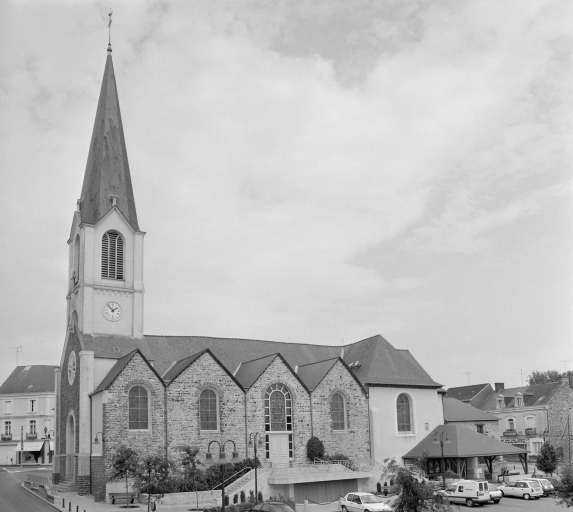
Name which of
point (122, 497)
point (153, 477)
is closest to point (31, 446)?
point (122, 497)

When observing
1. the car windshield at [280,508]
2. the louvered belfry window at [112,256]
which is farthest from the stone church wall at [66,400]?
the car windshield at [280,508]

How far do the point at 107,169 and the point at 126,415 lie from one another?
58.3 ft

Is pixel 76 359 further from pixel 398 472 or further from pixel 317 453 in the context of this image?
pixel 398 472

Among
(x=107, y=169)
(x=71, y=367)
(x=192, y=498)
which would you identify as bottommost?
(x=192, y=498)

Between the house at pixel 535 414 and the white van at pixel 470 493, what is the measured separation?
31.3m

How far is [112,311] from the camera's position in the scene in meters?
46.2

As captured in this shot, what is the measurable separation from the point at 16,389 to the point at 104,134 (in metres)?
42.3

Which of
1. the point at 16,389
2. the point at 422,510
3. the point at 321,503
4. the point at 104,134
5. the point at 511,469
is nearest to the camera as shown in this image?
the point at 422,510

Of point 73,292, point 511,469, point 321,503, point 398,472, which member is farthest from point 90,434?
point 511,469

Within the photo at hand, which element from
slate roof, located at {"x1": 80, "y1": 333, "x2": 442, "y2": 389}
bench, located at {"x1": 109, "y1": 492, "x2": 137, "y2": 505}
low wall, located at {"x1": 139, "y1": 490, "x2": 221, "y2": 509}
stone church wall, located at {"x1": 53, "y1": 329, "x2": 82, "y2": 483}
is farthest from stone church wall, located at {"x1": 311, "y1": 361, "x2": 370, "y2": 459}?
stone church wall, located at {"x1": 53, "y1": 329, "x2": 82, "y2": 483}

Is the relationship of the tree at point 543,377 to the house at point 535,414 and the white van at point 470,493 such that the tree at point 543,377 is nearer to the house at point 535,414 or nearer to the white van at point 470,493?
the house at point 535,414

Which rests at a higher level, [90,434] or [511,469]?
[90,434]

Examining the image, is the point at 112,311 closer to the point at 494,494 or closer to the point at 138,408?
the point at 138,408

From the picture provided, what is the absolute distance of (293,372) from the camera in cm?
4631
